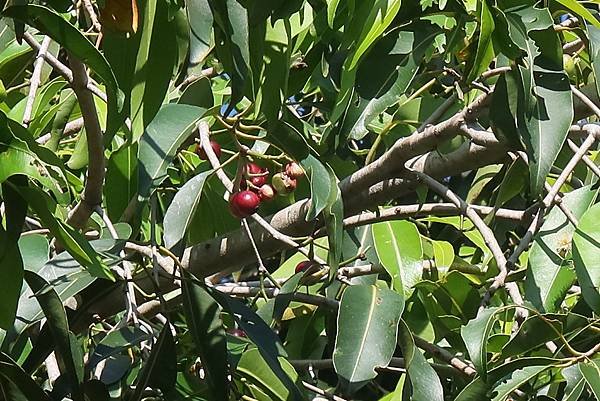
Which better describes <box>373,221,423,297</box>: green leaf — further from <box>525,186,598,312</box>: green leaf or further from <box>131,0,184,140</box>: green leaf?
<box>131,0,184,140</box>: green leaf

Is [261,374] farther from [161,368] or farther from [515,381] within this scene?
[515,381]

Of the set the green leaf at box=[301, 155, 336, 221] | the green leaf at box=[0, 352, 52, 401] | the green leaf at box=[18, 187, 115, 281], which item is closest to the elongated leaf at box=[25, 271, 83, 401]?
the green leaf at box=[0, 352, 52, 401]

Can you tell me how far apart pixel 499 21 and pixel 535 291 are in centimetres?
41

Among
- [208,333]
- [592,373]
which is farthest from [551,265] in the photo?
[208,333]

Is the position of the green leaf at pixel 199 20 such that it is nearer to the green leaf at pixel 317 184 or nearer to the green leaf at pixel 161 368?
the green leaf at pixel 317 184

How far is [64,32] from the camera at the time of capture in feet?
2.76

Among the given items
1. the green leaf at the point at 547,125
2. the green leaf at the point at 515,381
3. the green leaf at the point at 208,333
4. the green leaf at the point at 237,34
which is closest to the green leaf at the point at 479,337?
the green leaf at the point at 515,381

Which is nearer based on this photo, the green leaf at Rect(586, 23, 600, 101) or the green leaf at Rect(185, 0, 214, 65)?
the green leaf at Rect(185, 0, 214, 65)

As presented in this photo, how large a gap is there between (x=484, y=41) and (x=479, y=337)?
0.33 metres

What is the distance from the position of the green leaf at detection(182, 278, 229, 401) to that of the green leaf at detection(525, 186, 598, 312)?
43cm

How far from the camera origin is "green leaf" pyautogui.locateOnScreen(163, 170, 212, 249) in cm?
122

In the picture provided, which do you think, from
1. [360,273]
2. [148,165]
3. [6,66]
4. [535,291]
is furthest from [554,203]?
[6,66]

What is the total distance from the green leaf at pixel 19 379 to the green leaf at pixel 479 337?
18.9 inches

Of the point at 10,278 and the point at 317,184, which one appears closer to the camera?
the point at 10,278
